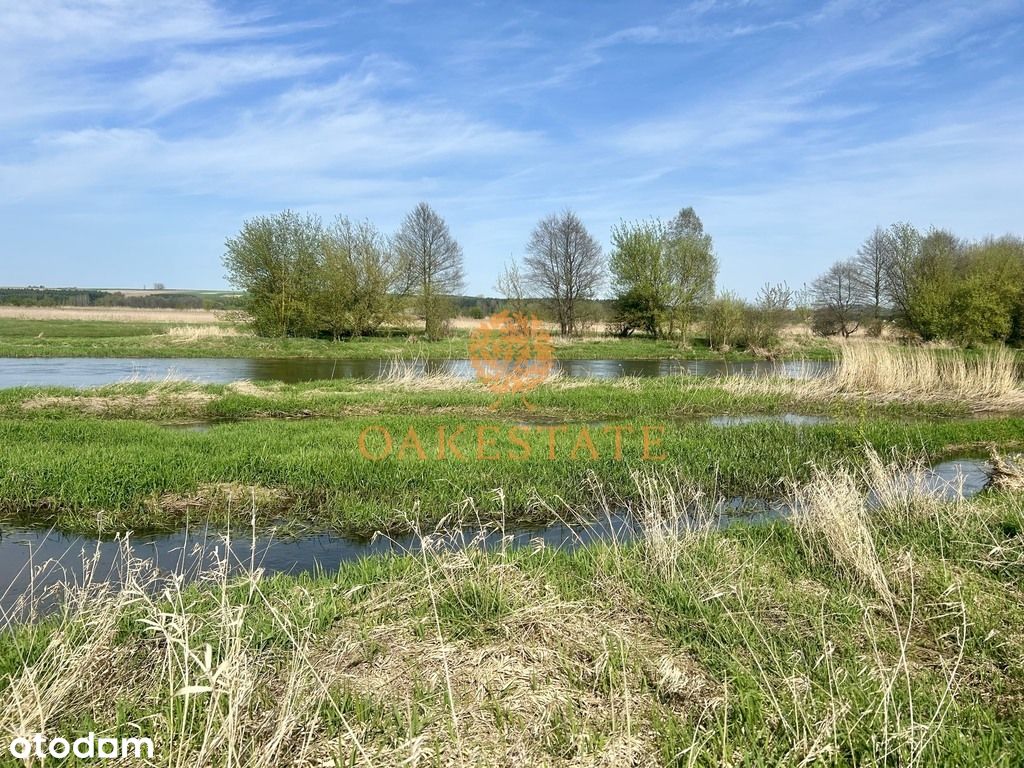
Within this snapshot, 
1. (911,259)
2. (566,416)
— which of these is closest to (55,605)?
(566,416)

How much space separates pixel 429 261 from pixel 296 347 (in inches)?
466

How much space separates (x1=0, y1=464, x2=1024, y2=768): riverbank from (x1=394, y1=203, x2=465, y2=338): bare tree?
109ft

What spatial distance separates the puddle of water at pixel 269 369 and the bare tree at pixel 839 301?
1478cm

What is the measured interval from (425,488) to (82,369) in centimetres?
2014

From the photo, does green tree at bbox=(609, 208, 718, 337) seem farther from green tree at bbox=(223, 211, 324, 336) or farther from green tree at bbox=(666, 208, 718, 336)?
green tree at bbox=(223, 211, 324, 336)

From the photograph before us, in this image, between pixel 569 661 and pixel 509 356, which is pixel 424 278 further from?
pixel 569 661

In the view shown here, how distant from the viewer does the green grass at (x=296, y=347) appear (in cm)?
2889

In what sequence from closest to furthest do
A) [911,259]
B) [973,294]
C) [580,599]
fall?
Result: [580,599], [973,294], [911,259]

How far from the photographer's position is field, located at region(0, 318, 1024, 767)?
2998 mm

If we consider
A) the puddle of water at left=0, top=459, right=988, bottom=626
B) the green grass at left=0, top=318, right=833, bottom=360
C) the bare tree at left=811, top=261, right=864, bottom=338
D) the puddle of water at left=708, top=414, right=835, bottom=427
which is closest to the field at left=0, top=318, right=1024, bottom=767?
the puddle of water at left=0, top=459, right=988, bottom=626

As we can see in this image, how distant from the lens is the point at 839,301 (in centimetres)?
4578

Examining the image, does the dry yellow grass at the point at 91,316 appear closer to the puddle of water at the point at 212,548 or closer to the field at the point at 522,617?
the field at the point at 522,617

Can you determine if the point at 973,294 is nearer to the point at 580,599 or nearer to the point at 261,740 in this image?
the point at 580,599

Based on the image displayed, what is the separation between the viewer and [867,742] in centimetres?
293
